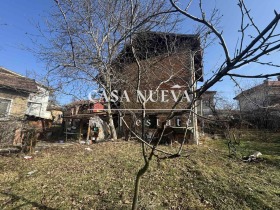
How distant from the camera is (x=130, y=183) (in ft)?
15.9

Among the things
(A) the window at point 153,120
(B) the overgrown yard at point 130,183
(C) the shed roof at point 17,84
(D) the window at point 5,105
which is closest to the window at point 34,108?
(C) the shed roof at point 17,84

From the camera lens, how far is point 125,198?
409cm

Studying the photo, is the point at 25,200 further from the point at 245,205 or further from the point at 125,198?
the point at 245,205

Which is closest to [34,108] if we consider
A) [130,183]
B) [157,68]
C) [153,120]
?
[153,120]

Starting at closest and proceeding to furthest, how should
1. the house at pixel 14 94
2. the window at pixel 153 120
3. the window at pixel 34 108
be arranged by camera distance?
the window at pixel 153 120
the house at pixel 14 94
the window at pixel 34 108

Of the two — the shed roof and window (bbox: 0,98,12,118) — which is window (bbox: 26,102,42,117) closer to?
the shed roof

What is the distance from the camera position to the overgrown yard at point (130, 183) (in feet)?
12.9

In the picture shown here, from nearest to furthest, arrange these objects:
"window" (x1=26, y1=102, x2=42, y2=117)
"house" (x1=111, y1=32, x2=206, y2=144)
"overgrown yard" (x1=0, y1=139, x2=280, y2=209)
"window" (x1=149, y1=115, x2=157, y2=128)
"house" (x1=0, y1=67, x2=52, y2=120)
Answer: "overgrown yard" (x1=0, y1=139, x2=280, y2=209)
"house" (x1=111, y1=32, x2=206, y2=144)
"window" (x1=149, y1=115, x2=157, y2=128)
"house" (x1=0, y1=67, x2=52, y2=120)
"window" (x1=26, y1=102, x2=42, y2=117)

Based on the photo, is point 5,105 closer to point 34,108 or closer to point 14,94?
point 14,94

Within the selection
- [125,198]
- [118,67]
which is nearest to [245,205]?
[125,198]

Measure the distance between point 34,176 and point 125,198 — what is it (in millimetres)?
2946

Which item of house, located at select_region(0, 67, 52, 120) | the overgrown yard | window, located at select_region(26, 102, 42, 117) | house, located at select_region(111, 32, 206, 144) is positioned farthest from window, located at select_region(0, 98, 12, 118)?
house, located at select_region(111, 32, 206, 144)

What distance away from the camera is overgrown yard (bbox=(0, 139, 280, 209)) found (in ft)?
12.9

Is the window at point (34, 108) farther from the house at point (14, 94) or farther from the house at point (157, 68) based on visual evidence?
the house at point (157, 68)
